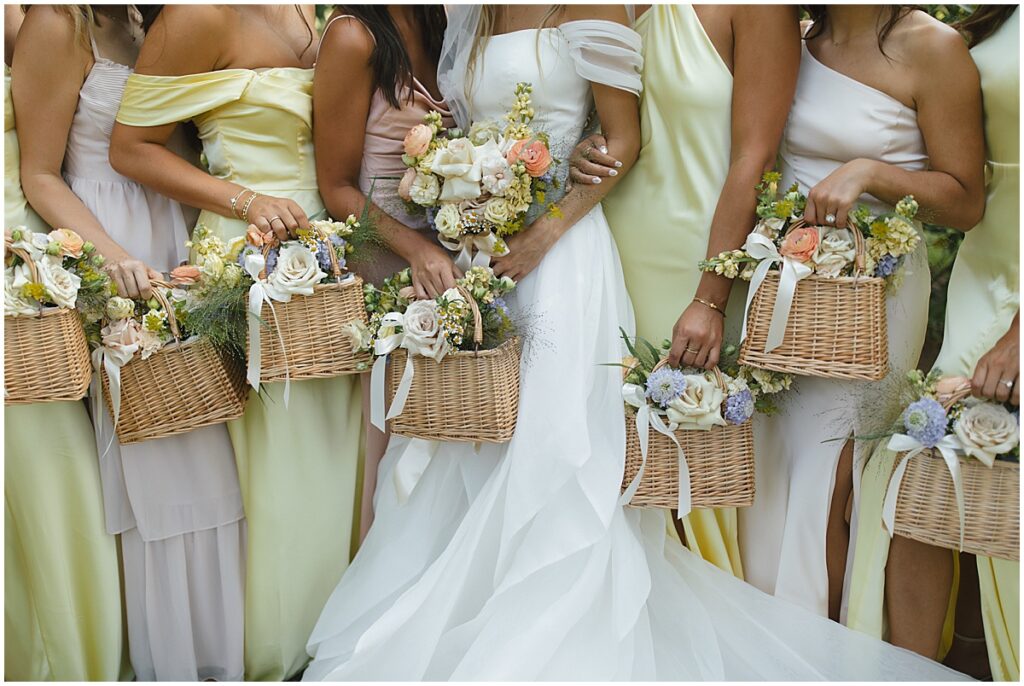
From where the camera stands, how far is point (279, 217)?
3.16m

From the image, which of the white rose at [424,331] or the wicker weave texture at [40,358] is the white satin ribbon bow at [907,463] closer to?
the white rose at [424,331]

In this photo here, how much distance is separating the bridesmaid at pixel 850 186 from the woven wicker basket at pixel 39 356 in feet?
7.89

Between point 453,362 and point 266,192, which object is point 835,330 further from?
point 266,192

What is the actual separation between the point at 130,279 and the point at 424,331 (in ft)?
3.44

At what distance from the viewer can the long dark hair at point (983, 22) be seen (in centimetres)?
296

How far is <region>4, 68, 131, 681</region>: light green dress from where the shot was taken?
3271mm

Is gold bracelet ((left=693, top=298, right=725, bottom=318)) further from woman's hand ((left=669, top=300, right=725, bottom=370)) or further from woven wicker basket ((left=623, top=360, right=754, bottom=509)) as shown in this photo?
woven wicker basket ((left=623, top=360, right=754, bottom=509))

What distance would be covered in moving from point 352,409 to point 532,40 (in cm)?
157

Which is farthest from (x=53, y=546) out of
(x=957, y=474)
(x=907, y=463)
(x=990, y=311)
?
(x=990, y=311)

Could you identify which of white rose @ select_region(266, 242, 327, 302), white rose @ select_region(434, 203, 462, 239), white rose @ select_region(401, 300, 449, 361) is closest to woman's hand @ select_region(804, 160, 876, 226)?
white rose @ select_region(434, 203, 462, 239)

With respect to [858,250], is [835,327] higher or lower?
lower

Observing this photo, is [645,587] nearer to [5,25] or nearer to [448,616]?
[448,616]

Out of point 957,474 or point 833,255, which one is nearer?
point 957,474

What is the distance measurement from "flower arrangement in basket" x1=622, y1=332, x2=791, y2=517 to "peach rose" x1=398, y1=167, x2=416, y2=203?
91 cm
